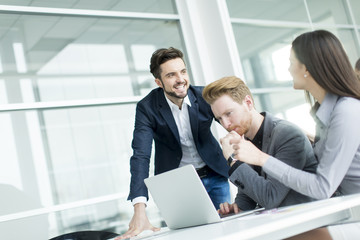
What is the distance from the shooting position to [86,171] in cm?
431

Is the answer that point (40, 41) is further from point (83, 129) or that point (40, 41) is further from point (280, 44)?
point (280, 44)

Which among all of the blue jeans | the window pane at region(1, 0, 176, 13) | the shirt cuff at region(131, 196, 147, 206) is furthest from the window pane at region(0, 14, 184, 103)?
the shirt cuff at region(131, 196, 147, 206)

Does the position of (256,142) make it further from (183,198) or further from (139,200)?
(139,200)

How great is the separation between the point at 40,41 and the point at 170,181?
10.0ft

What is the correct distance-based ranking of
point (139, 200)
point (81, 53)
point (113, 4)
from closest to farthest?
point (139, 200)
point (81, 53)
point (113, 4)

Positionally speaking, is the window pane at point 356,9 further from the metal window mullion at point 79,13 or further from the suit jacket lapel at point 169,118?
the suit jacket lapel at point 169,118

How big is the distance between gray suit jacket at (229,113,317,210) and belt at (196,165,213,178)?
3.77 ft

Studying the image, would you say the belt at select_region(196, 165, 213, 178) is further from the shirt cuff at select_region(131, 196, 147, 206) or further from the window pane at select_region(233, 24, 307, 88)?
the window pane at select_region(233, 24, 307, 88)

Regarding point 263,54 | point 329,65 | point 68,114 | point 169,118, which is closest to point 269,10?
point 263,54

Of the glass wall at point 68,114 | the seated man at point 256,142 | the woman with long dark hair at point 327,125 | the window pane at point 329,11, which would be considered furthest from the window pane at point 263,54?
the woman with long dark hair at point 327,125

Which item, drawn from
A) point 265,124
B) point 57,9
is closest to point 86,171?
point 57,9

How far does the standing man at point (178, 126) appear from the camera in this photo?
3111 millimetres

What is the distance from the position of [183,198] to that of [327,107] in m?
0.66

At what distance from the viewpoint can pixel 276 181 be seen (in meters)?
1.92
